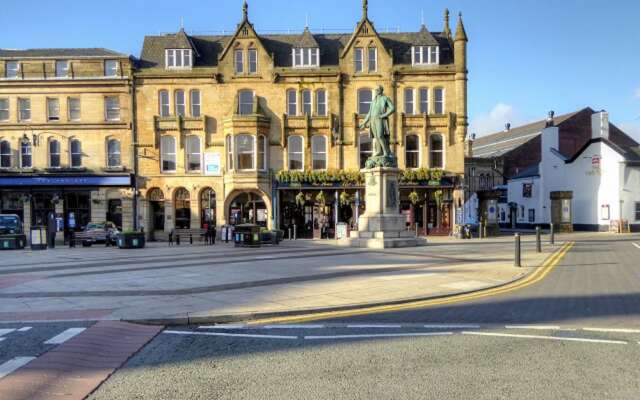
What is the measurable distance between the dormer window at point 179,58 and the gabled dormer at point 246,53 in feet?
7.74

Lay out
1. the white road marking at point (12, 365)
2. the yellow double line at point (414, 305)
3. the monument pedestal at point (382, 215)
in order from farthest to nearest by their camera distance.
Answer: the monument pedestal at point (382, 215) → the yellow double line at point (414, 305) → the white road marking at point (12, 365)

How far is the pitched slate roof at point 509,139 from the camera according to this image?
211 feet

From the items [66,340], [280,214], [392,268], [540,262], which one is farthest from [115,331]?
[280,214]

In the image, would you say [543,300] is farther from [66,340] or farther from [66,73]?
[66,73]

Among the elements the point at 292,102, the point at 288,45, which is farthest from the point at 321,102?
the point at 288,45

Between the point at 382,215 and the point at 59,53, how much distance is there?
28.7 metres

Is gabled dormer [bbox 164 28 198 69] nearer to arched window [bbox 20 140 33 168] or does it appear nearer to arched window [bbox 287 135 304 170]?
arched window [bbox 287 135 304 170]

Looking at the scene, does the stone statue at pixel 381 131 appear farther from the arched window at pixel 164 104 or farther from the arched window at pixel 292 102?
the arched window at pixel 164 104

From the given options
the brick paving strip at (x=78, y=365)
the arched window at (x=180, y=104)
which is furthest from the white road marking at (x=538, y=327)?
the arched window at (x=180, y=104)

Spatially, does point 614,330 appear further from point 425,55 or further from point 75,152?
point 75,152

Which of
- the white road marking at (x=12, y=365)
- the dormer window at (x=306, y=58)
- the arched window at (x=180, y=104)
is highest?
the dormer window at (x=306, y=58)

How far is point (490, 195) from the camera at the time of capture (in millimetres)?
36969

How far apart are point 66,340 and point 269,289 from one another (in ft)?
16.7

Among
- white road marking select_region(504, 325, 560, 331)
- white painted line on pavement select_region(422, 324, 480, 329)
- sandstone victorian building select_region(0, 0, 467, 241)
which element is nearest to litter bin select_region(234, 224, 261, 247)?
sandstone victorian building select_region(0, 0, 467, 241)
